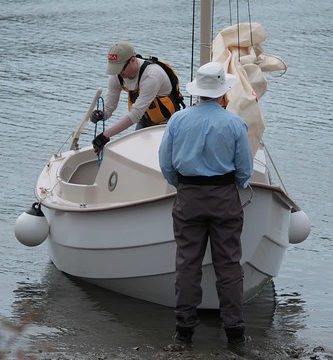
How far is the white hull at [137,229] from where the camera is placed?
28.0 feet

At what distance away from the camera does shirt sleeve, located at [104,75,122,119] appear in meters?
9.97

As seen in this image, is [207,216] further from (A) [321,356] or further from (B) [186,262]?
(A) [321,356]

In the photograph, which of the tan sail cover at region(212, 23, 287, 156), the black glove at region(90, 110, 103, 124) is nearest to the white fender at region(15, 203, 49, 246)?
the black glove at region(90, 110, 103, 124)

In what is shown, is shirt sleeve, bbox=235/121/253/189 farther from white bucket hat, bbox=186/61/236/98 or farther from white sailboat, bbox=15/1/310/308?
white sailboat, bbox=15/1/310/308

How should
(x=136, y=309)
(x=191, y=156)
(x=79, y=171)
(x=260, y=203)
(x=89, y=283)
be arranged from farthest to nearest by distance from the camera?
(x=79, y=171)
(x=89, y=283)
(x=136, y=309)
(x=260, y=203)
(x=191, y=156)

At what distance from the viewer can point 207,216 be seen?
7.70 m

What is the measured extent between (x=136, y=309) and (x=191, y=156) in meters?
1.99

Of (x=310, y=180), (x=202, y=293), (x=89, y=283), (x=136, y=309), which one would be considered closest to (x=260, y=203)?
(x=202, y=293)

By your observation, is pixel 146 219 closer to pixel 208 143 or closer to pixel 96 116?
pixel 208 143

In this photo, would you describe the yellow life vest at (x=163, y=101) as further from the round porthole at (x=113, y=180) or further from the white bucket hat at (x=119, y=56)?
the round porthole at (x=113, y=180)

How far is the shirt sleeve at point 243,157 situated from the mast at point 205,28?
239cm

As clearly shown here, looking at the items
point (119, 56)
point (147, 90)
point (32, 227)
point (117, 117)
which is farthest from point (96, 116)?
point (117, 117)

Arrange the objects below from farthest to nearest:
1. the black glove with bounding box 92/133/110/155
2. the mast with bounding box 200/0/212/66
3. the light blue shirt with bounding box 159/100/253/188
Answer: the mast with bounding box 200/0/212/66, the black glove with bounding box 92/133/110/155, the light blue shirt with bounding box 159/100/253/188

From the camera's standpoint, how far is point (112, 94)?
10.1 m
